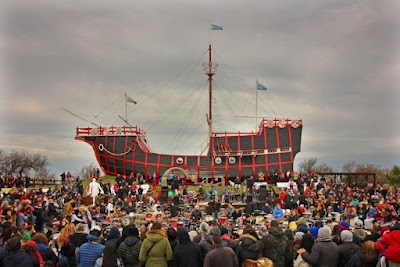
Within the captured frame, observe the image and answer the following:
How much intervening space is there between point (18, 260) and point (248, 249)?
150 inches

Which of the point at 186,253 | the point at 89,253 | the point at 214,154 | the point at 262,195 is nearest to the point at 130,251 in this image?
the point at 89,253

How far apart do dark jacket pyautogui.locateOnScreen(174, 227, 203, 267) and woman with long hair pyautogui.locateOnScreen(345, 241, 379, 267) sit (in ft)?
8.26

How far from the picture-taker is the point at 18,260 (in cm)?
742

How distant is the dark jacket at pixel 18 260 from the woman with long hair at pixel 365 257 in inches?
205

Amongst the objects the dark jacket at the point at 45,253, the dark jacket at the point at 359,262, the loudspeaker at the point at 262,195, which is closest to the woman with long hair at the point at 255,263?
the dark jacket at the point at 359,262

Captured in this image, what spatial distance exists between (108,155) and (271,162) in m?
15.1

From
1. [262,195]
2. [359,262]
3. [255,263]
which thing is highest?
[262,195]

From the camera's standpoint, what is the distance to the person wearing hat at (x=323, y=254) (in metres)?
7.72

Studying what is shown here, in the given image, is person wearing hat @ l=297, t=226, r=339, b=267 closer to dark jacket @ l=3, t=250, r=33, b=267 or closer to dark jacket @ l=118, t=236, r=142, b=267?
dark jacket @ l=118, t=236, r=142, b=267

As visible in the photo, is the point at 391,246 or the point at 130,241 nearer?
the point at 391,246

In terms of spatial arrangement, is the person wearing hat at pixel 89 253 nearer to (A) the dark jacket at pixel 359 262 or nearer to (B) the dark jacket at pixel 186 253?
(B) the dark jacket at pixel 186 253

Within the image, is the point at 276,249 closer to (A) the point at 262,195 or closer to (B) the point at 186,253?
(B) the point at 186,253

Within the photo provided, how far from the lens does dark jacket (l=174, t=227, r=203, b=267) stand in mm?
8023

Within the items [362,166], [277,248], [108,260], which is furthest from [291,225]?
[362,166]
